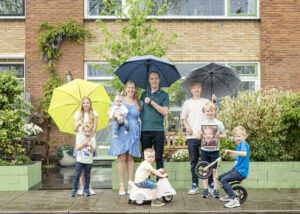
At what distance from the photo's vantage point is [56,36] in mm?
11805

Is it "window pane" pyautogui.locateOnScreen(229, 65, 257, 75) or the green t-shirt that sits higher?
"window pane" pyautogui.locateOnScreen(229, 65, 257, 75)

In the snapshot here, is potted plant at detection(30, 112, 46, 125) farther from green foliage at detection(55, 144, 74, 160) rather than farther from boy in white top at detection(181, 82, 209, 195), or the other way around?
boy in white top at detection(181, 82, 209, 195)

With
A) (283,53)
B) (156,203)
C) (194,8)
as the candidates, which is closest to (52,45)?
(194,8)


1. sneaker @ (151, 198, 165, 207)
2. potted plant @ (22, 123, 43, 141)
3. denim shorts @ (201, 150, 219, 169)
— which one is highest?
potted plant @ (22, 123, 43, 141)

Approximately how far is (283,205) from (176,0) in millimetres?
8217

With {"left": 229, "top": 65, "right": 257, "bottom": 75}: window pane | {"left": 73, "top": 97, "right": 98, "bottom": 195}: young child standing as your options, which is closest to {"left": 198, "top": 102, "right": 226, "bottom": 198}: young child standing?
{"left": 73, "top": 97, "right": 98, "bottom": 195}: young child standing

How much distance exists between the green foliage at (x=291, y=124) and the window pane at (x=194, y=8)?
199 inches

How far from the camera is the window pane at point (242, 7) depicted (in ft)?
40.1

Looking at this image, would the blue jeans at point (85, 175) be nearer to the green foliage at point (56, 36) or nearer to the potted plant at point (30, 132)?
the potted plant at point (30, 132)

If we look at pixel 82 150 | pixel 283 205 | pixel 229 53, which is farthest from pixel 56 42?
pixel 283 205

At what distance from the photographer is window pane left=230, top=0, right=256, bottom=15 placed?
1223cm

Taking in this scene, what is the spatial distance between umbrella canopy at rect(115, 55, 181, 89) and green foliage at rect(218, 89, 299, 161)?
1.82m

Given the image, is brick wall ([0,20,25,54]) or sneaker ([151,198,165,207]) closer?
sneaker ([151,198,165,207])

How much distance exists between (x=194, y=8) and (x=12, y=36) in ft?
19.4
